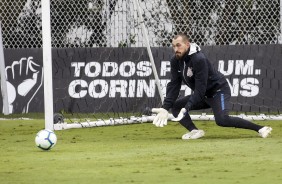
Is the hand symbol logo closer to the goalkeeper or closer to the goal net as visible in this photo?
the goal net

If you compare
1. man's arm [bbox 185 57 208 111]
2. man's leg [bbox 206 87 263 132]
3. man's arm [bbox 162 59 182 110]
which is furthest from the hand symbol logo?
man's arm [bbox 185 57 208 111]

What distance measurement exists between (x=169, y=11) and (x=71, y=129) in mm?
3866

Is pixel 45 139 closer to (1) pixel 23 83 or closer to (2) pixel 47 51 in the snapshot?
(2) pixel 47 51

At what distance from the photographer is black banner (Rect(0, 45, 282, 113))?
20453mm

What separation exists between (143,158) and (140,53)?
30.2 ft

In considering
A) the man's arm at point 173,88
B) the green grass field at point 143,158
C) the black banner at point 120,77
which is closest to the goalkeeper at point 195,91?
the man's arm at point 173,88

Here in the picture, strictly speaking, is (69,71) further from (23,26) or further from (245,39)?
(245,39)

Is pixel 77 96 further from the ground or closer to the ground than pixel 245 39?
closer to the ground

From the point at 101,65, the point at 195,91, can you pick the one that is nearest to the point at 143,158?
the point at 195,91

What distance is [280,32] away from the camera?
2039 cm

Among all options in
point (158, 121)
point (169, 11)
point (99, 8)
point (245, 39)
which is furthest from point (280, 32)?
point (158, 121)

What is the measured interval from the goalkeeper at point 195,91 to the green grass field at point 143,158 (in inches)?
12.1

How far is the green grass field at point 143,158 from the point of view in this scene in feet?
31.2

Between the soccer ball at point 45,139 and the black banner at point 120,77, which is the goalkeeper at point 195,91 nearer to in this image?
the soccer ball at point 45,139
